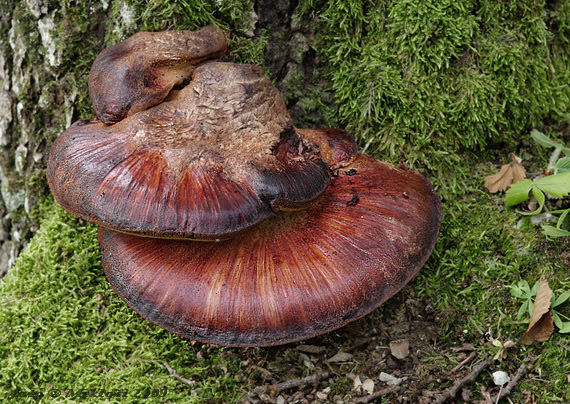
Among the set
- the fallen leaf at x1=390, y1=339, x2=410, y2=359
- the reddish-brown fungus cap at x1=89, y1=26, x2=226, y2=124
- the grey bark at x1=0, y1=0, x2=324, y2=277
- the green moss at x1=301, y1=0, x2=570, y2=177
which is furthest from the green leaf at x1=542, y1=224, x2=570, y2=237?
the reddish-brown fungus cap at x1=89, y1=26, x2=226, y2=124

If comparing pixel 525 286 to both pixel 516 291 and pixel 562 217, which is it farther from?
pixel 562 217

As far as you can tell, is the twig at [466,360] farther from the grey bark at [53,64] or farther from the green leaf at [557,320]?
the grey bark at [53,64]

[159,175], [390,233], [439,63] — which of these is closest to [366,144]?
[439,63]

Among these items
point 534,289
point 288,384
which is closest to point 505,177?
point 534,289

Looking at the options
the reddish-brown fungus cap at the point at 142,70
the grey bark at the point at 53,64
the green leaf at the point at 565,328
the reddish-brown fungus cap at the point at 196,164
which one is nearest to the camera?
the reddish-brown fungus cap at the point at 196,164

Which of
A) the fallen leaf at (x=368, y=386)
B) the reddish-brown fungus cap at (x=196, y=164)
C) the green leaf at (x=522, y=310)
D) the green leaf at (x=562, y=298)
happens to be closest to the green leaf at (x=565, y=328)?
the green leaf at (x=562, y=298)

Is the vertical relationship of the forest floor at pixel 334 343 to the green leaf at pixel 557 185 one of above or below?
below
